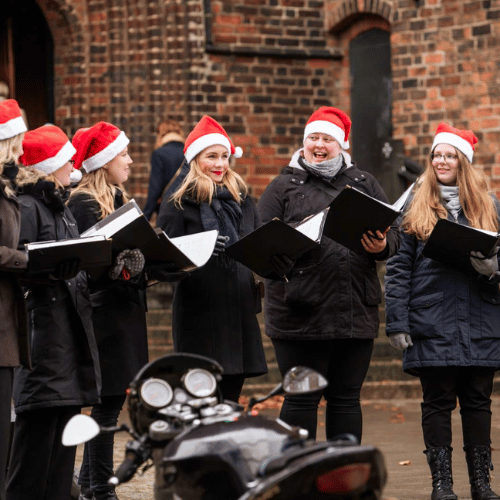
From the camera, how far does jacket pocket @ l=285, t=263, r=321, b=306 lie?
19.8 ft

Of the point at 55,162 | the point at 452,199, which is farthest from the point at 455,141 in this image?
the point at 55,162

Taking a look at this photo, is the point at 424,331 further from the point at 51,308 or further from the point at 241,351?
the point at 51,308

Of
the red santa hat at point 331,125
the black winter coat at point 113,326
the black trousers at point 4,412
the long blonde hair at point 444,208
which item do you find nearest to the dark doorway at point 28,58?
the red santa hat at point 331,125

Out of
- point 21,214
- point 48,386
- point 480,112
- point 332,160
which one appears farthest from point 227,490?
point 480,112

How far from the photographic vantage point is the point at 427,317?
6156 mm

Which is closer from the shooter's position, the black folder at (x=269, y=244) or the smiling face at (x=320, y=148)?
the black folder at (x=269, y=244)

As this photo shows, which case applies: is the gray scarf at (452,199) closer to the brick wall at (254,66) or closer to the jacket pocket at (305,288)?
the jacket pocket at (305,288)

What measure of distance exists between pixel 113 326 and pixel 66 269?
112cm

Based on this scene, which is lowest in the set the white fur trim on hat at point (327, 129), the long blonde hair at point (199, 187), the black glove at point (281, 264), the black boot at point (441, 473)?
the black boot at point (441, 473)

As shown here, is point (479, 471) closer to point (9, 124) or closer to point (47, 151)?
point (47, 151)

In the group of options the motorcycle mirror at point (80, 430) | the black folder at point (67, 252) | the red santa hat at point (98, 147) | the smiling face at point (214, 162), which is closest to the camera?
the motorcycle mirror at point (80, 430)

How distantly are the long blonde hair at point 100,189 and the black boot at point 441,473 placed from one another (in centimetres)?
215

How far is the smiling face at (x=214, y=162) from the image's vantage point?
6.14 meters

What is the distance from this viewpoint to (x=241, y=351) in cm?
599
